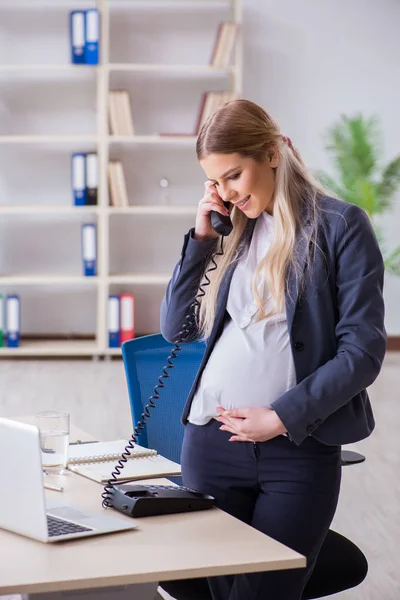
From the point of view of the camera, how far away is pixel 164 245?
734cm

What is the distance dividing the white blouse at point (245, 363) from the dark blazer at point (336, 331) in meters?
0.04

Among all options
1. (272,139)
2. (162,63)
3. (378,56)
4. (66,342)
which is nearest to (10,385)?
(66,342)

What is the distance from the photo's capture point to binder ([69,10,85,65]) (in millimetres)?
6648

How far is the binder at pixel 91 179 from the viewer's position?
22.1 feet

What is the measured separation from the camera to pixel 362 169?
6.80m

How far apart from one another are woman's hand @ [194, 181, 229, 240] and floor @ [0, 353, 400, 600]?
1.53 m

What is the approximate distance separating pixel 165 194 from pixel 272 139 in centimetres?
538

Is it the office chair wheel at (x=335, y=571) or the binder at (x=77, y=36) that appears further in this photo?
the binder at (x=77, y=36)

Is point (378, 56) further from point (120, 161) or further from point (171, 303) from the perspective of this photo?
point (171, 303)

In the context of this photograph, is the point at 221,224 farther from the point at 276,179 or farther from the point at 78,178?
→ the point at 78,178

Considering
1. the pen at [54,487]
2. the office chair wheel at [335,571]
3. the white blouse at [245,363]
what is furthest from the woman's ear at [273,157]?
the office chair wheel at [335,571]

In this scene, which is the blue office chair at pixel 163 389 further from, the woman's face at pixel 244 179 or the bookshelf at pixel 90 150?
the bookshelf at pixel 90 150

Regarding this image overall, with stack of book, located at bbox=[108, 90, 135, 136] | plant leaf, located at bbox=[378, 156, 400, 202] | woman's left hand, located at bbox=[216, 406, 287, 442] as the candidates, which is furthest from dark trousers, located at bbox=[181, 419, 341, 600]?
plant leaf, located at bbox=[378, 156, 400, 202]

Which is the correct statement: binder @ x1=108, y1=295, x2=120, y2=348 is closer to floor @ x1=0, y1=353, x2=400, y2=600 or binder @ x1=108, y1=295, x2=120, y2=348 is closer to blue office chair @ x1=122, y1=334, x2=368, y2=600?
floor @ x1=0, y1=353, x2=400, y2=600
